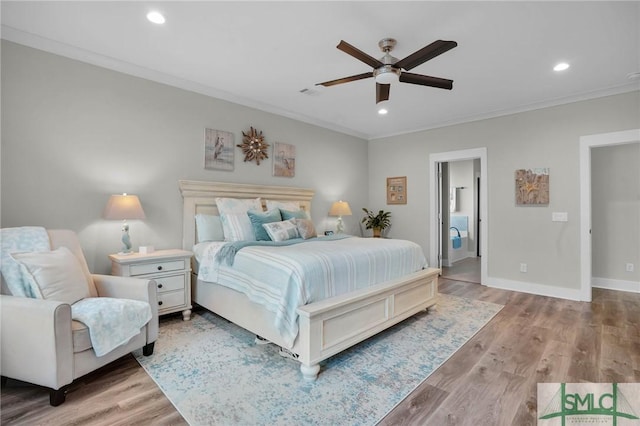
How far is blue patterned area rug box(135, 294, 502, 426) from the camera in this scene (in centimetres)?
186

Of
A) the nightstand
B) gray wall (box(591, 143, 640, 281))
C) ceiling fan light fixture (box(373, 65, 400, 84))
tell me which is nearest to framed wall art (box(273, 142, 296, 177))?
the nightstand

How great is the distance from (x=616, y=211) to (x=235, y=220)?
5.54 meters

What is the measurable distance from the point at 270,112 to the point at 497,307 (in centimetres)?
403

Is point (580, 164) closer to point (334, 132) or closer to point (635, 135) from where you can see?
point (635, 135)

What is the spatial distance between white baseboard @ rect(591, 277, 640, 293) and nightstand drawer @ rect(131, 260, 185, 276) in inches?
234

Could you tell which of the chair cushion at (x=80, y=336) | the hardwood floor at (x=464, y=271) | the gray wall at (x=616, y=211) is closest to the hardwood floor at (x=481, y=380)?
the chair cushion at (x=80, y=336)

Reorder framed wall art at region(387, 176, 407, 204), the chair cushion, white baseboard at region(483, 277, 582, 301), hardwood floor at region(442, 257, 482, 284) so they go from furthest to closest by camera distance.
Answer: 1. framed wall art at region(387, 176, 407, 204)
2. hardwood floor at region(442, 257, 482, 284)
3. white baseboard at region(483, 277, 582, 301)
4. the chair cushion

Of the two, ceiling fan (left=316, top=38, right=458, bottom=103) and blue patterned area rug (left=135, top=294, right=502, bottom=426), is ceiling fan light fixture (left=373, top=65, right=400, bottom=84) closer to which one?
ceiling fan (left=316, top=38, right=458, bottom=103)

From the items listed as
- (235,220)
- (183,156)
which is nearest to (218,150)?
(183,156)

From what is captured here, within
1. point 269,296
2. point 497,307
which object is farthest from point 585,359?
point 269,296

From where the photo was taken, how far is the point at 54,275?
2.21 metres

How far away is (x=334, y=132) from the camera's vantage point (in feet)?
18.6

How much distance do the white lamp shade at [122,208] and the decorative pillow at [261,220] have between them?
1.15m

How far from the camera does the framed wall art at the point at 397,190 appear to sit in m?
5.88
